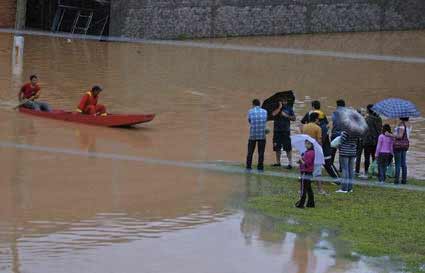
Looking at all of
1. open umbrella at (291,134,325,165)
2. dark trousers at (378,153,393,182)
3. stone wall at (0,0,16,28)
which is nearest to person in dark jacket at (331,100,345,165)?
dark trousers at (378,153,393,182)

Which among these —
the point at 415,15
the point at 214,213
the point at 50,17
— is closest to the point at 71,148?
the point at 214,213

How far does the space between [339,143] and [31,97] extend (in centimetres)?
948

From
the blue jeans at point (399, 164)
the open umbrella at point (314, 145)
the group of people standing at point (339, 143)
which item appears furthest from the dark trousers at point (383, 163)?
the open umbrella at point (314, 145)

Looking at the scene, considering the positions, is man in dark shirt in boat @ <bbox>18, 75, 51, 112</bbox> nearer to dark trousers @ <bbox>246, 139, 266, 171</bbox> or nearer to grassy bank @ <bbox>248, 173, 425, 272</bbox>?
dark trousers @ <bbox>246, 139, 266, 171</bbox>

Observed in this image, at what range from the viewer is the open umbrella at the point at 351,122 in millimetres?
17312

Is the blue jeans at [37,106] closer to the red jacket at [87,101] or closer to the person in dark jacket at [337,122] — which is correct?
the red jacket at [87,101]

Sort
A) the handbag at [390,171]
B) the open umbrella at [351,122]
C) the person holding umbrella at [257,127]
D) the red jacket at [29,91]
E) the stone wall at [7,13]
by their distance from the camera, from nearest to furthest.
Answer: the open umbrella at [351,122] < the person holding umbrella at [257,127] < the handbag at [390,171] < the red jacket at [29,91] < the stone wall at [7,13]

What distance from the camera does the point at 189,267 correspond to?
1300 centimetres

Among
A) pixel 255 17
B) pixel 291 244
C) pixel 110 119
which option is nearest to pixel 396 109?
pixel 291 244

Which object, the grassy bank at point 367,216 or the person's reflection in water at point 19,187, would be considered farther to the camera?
the grassy bank at point 367,216

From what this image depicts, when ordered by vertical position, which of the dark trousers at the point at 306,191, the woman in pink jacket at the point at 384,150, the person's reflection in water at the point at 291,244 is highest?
the woman in pink jacket at the point at 384,150

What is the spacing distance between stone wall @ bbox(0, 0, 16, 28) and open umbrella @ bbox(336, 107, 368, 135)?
27.5 metres

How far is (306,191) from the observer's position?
16.1 meters

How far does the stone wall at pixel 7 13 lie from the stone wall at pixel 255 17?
403cm
